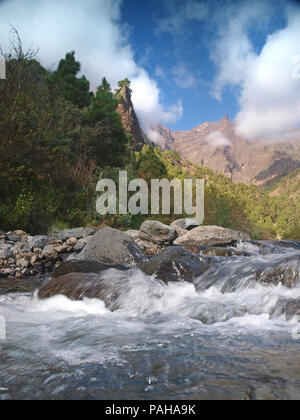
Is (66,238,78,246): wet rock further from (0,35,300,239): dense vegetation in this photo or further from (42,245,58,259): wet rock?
(0,35,300,239): dense vegetation

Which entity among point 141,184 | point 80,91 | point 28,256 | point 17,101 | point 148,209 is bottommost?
point 28,256

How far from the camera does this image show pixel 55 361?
2.17 meters

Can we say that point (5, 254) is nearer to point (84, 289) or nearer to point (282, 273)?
point (84, 289)

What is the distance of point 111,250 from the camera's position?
6.99 m

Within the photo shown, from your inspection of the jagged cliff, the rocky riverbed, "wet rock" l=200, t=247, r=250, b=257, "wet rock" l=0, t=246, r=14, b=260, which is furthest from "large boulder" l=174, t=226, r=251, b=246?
the jagged cliff

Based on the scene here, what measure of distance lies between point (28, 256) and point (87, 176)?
6083 mm

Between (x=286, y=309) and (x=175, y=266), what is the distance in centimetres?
211

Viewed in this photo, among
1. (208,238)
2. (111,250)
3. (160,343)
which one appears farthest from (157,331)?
(208,238)

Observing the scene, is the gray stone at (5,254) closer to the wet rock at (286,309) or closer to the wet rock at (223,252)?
the wet rock at (223,252)

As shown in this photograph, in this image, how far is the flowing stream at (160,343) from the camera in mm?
1694

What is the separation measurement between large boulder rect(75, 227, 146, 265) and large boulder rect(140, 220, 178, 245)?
9.41ft

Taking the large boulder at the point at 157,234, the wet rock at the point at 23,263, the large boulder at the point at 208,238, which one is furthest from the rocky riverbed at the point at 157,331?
the large boulder at the point at 208,238

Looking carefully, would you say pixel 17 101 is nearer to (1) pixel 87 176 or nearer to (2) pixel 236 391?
(1) pixel 87 176
